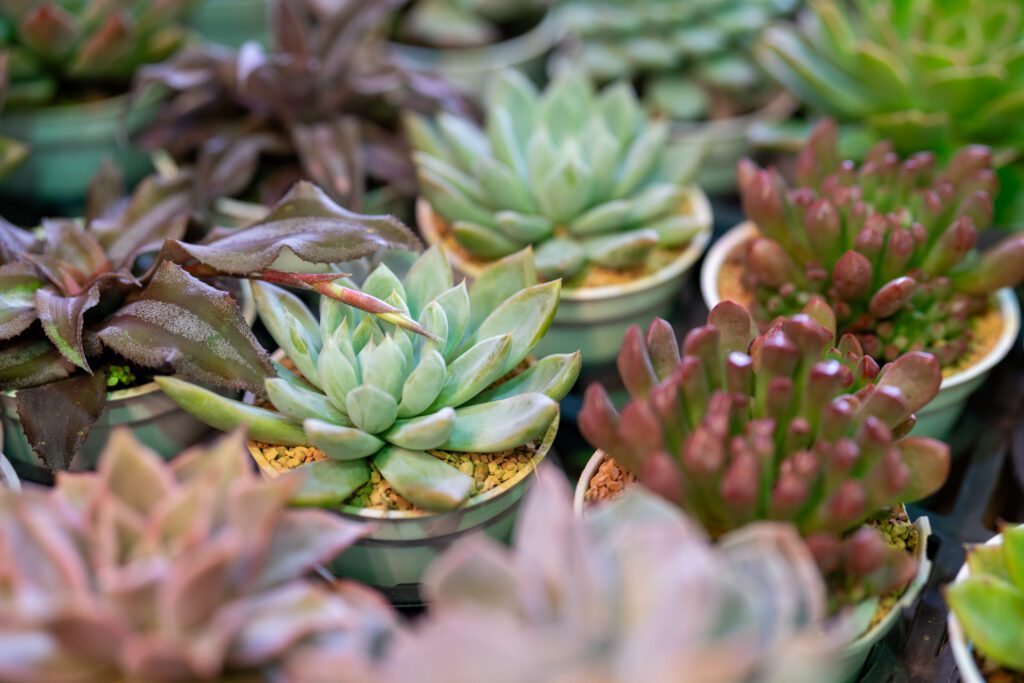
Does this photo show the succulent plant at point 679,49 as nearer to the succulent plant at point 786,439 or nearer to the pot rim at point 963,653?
the succulent plant at point 786,439

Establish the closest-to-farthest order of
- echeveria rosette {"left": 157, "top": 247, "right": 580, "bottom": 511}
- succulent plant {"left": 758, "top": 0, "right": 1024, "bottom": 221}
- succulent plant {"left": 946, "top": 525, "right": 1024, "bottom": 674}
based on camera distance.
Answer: succulent plant {"left": 946, "top": 525, "right": 1024, "bottom": 674}, echeveria rosette {"left": 157, "top": 247, "right": 580, "bottom": 511}, succulent plant {"left": 758, "top": 0, "right": 1024, "bottom": 221}

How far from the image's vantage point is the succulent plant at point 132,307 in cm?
89

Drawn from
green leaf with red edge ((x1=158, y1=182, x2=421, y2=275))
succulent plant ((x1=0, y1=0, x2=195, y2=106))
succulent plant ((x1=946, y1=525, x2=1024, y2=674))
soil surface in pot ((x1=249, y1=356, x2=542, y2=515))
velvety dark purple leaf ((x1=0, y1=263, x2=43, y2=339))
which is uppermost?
succulent plant ((x1=0, y1=0, x2=195, y2=106))

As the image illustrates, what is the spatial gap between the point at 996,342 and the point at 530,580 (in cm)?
70

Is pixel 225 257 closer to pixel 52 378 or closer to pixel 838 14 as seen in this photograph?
pixel 52 378

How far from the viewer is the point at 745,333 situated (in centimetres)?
85

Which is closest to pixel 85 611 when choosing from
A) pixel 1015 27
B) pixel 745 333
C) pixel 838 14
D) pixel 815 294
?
pixel 745 333

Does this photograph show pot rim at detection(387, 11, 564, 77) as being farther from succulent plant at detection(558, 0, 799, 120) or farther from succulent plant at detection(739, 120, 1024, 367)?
succulent plant at detection(739, 120, 1024, 367)

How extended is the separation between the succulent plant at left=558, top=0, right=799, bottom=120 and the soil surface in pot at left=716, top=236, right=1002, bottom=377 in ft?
1.23

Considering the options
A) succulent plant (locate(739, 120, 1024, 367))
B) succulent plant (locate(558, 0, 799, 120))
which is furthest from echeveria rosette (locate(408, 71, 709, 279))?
succulent plant (locate(558, 0, 799, 120))

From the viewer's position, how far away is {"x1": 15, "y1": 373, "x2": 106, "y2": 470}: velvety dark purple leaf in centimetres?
90

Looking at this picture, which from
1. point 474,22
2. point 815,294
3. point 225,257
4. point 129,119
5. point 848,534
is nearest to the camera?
point 848,534

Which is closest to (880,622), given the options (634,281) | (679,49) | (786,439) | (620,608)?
(786,439)

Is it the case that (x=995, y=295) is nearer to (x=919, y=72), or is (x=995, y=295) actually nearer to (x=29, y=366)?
(x=919, y=72)
